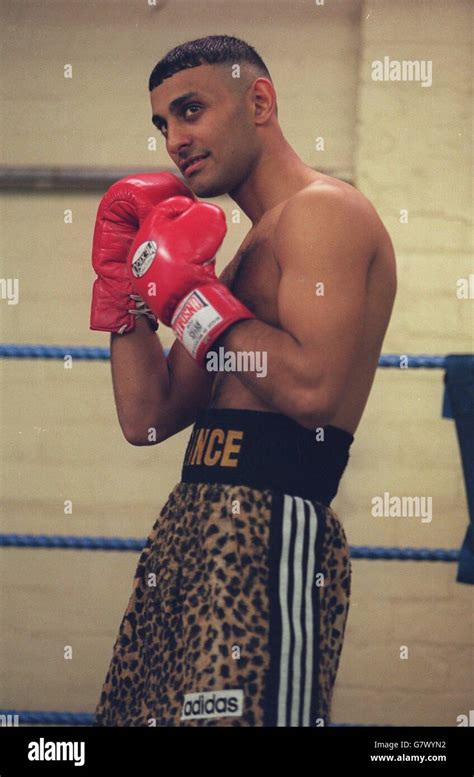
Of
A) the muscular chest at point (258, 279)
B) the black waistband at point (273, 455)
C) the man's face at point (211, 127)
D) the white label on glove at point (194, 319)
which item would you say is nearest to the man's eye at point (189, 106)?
the man's face at point (211, 127)

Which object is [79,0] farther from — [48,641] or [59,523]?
[48,641]

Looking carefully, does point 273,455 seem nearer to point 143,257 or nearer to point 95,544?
point 143,257

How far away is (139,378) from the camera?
1510 mm

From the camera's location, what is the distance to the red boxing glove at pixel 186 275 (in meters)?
1.31

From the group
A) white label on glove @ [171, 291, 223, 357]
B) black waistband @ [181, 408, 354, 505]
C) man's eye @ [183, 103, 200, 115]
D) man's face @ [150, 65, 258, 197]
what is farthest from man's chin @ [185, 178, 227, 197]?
black waistband @ [181, 408, 354, 505]

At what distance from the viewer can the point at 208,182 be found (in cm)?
146

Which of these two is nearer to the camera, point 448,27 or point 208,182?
point 208,182

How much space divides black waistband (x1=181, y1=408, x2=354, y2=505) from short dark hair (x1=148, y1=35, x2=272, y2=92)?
526 millimetres

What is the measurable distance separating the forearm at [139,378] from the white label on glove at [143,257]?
5.8 inches

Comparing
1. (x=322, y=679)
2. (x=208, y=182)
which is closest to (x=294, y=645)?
(x=322, y=679)

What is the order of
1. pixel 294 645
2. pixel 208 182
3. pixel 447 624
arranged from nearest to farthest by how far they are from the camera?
pixel 294 645 < pixel 208 182 < pixel 447 624

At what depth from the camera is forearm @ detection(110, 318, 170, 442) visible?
151 cm

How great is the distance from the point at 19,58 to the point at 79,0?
0.23 metres

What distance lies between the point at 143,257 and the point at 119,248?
145 millimetres
